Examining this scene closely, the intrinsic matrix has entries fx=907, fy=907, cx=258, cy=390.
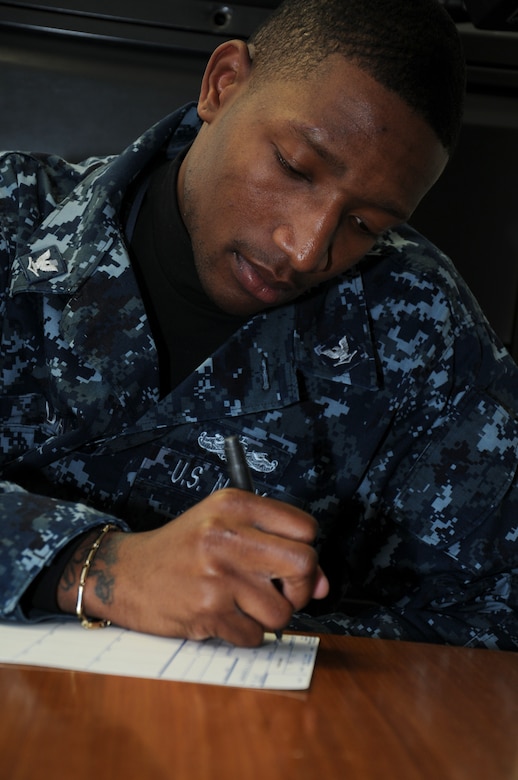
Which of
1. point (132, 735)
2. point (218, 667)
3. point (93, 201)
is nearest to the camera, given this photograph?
point (132, 735)

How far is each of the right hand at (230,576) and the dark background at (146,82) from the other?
29.8 inches

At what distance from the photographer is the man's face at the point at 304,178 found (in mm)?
1036

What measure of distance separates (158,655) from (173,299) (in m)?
0.67

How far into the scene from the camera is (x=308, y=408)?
129 cm

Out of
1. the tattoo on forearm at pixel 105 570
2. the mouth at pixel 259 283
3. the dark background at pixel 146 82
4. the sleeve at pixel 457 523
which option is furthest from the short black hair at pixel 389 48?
the tattoo on forearm at pixel 105 570

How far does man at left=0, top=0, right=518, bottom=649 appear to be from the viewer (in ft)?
3.51

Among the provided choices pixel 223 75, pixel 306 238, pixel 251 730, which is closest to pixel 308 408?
pixel 306 238

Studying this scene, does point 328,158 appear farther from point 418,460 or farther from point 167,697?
→ point 167,697

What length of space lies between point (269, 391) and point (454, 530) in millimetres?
327

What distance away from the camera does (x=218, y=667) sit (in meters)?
0.68

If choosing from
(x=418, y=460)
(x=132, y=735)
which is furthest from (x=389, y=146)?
(x=132, y=735)

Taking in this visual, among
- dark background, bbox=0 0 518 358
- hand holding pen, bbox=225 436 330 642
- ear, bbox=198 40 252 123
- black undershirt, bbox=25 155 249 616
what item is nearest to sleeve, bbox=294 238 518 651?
dark background, bbox=0 0 518 358

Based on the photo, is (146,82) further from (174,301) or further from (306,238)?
(306,238)

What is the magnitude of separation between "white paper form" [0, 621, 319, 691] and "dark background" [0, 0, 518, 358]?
793 millimetres
